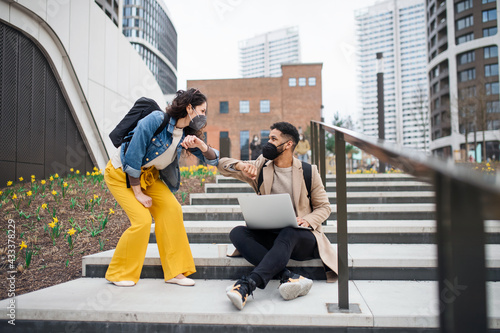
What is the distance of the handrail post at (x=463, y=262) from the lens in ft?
2.05

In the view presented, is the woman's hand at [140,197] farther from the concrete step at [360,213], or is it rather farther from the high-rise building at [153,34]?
the high-rise building at [153,34]

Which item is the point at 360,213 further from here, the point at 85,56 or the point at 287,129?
the point at 85,56

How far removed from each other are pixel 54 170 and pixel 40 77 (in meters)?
1.62

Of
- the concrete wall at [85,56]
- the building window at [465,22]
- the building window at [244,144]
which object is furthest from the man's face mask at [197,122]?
the building window at [465,22]

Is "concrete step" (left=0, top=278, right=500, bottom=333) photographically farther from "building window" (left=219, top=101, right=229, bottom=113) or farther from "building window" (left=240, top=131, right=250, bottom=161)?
"building window" (left=219, top=101, right=229, bottom=113)

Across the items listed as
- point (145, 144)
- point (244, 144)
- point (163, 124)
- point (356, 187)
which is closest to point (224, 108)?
point (244, 144)

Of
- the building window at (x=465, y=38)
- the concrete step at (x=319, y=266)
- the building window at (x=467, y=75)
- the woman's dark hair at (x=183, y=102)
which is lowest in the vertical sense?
the concrete step at (x=319, y=266)

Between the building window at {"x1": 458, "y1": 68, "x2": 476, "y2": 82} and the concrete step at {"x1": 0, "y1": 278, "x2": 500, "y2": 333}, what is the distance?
1767 inches

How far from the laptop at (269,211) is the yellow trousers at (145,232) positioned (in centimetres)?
54

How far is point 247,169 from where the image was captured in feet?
8.55

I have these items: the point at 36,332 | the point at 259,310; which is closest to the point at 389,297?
the point at 259,310

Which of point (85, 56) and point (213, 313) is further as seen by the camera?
point (85, 56)

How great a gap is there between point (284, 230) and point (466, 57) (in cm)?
4619

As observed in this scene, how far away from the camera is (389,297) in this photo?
2.18 m
